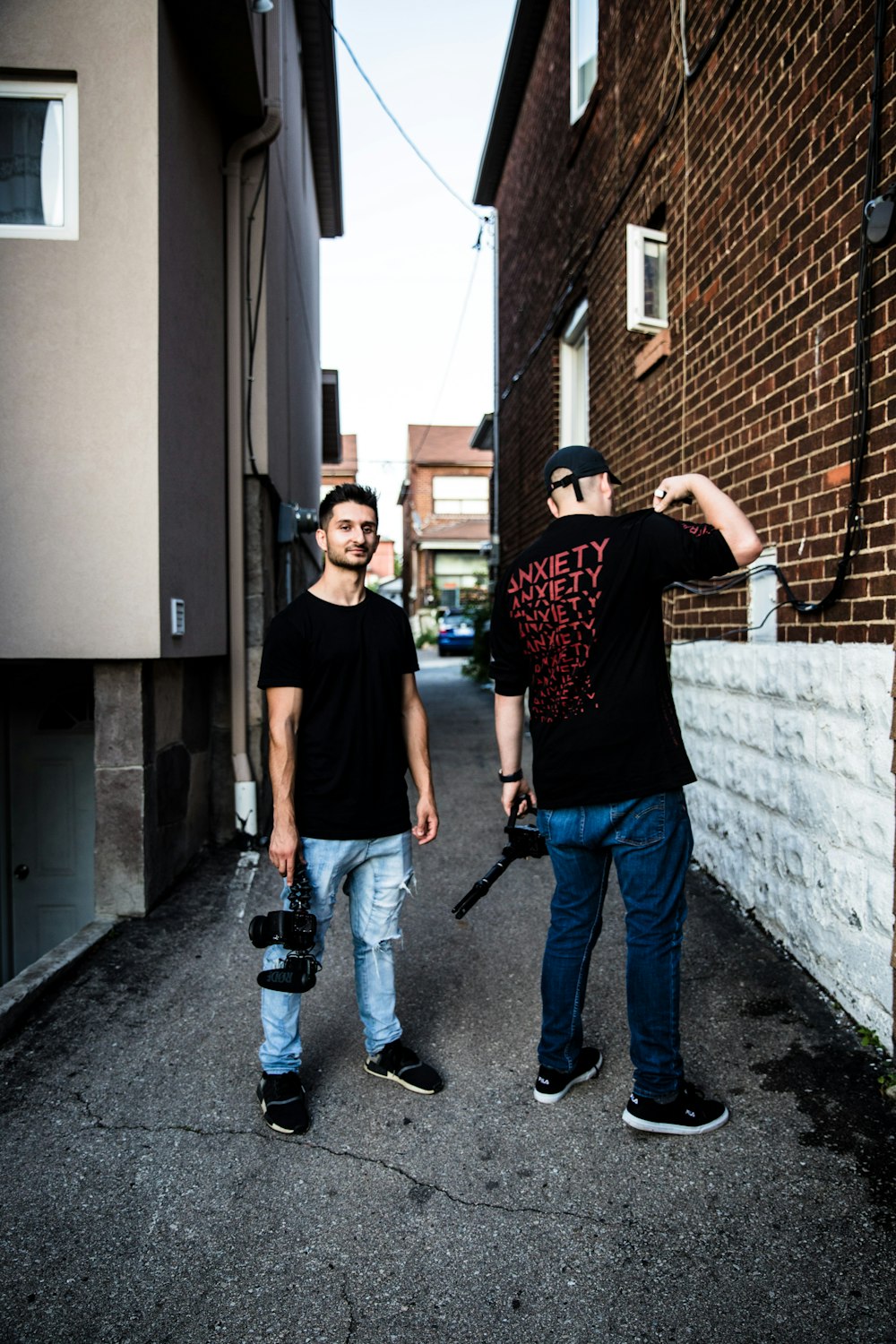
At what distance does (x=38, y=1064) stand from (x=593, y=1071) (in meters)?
1.89

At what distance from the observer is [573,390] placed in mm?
9266

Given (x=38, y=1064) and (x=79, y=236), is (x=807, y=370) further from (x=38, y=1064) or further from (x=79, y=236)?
(x=38, y=1064)

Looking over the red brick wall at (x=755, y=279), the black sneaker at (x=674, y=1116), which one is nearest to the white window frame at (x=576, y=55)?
the red brick wall at (x=755, y=279)

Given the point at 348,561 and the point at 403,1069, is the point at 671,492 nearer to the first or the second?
the point at 348,561

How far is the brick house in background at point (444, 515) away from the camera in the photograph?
1497 inches

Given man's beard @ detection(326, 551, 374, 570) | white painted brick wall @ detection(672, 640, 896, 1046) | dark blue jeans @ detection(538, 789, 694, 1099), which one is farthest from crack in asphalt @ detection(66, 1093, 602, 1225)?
man's beard @ detection(326, 551, 374, 570)

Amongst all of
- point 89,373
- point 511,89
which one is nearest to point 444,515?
point 511,89

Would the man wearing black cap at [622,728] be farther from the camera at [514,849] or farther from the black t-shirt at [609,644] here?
the camera at [514,849]

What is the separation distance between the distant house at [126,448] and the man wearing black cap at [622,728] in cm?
250

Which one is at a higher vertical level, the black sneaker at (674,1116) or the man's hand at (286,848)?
the man's hand at (286,848)

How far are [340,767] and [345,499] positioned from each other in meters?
0.83

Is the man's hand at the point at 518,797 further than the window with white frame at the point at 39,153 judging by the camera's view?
No

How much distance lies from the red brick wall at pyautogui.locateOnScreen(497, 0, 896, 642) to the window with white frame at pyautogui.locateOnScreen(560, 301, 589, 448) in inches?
50.6

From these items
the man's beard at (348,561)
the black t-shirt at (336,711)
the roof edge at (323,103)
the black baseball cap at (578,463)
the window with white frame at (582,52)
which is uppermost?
the roof edge at (323,103)
